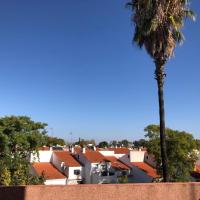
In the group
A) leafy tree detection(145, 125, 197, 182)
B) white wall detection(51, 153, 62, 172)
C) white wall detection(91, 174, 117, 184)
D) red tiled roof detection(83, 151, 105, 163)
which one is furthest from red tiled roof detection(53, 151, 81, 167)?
leafy tree detection(145, 125, 197, 182)

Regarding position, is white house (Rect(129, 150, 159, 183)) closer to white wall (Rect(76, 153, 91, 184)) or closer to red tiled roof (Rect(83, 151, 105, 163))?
red tiled roof (Rect(83, 151, 105, 163))

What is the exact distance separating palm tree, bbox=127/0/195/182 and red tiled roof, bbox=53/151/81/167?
1554 inches

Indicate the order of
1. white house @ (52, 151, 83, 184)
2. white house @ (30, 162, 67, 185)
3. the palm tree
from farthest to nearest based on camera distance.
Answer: white house @ (52, 151, 83, 184), white house @ (30, 162, 67, 185), the palm tree

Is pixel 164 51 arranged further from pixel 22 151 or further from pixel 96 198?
pixel 22 151

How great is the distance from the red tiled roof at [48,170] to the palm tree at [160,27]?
3528cm

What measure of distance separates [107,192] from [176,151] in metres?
35.1

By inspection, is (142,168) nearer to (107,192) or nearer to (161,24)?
(161,24)

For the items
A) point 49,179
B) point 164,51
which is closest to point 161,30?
point 164,51

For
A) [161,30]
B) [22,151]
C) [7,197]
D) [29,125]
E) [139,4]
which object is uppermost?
[139,4]

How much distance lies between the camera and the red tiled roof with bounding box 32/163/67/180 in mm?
54713

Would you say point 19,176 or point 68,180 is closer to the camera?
point 19,176

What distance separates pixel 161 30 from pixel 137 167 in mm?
42506

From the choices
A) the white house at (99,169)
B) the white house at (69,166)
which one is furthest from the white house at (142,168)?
the white house at (69,166)

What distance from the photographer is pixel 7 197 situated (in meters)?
13.2
